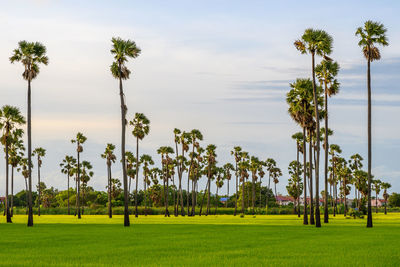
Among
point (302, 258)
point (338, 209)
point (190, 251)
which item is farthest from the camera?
point (338, 209)

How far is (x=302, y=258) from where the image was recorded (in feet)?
79.2

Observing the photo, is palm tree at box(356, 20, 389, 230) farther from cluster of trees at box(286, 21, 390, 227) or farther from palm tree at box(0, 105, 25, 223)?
palm tree at box(0, 105, 25, 223)

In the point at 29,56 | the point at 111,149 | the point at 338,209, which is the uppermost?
the point at 29,56

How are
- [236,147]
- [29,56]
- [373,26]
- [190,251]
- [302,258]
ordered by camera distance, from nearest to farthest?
[302,258] < [190,251] < [373,26] < [29,56] < [236,147]

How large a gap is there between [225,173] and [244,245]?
14599cm

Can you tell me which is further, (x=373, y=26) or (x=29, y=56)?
(x=29, y=56)

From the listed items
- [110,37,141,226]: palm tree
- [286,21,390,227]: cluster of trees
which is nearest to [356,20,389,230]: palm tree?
[286,21,390,227]: cluster of trees

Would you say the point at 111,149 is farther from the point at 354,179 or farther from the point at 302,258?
the point at 302,258

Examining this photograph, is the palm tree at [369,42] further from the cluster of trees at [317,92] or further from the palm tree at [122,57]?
the palm tree at [122,57]

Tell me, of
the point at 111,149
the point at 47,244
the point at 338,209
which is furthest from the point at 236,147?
the point at 47,244

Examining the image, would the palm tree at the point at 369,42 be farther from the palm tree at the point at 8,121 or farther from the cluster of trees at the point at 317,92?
the palm tree at the point at 8,121

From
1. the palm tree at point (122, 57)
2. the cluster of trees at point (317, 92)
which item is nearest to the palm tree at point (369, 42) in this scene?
the cluster of trees at point (317, 92)

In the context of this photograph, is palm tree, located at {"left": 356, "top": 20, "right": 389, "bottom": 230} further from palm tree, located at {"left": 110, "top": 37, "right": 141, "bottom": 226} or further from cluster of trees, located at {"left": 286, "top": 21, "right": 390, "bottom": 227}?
palm tree, located at {"left": 110, "top": 37, "right": 141, "bottom": 226}

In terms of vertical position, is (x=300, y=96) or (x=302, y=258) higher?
(x=300, y=96)
